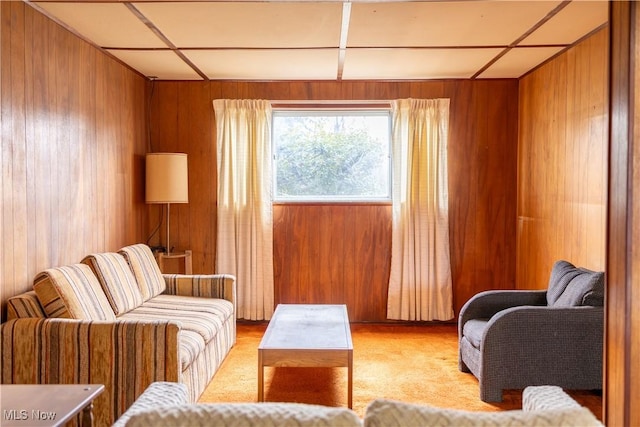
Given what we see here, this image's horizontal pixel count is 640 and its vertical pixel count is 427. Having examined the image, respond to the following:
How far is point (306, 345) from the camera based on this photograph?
3.02 meters

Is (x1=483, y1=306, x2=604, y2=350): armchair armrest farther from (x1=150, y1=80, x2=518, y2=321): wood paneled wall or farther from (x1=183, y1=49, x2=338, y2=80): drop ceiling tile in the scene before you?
(x1=183, y1=49, x2=338, y2=80): drop ceiling tile

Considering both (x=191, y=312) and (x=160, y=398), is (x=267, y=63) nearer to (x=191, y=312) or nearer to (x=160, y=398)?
(x=191, y=312)

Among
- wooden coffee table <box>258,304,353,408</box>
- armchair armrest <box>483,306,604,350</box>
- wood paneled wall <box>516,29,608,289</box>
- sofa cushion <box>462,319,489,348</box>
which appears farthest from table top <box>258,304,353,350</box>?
wood paneled wall <box>516,29,608,289</box>

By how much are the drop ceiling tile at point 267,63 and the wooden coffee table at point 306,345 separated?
205 centimetres

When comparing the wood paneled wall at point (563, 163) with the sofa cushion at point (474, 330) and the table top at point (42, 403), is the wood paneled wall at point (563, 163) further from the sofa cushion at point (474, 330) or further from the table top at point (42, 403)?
the table top at point (42, 403)

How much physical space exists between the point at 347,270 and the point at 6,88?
3.29 m

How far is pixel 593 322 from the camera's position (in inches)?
122

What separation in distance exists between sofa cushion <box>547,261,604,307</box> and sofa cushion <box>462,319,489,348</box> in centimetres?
49

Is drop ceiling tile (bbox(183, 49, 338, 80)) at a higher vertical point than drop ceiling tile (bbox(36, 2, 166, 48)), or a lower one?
higher

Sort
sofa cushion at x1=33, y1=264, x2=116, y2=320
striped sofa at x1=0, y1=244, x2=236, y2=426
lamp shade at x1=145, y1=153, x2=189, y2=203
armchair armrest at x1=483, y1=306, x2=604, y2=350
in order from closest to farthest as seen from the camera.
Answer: striped sofa at x1=0, y1=244, x2=236, y2=426, sofa cushion at x1=33, y1=264, x2=116, y2=320, armchair armrest at x1=483, y1=306, x2=604, y2=350, lamp shade at x1=145, y1=153, x2=189, y2=203

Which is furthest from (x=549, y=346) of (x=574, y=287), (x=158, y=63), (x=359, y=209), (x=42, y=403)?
(x=158, y=63)

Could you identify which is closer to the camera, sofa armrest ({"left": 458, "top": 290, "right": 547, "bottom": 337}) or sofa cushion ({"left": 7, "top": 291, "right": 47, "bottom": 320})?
sofa cushion ({"left": 7, "top": 291, "right": 47, "bottom": 320})

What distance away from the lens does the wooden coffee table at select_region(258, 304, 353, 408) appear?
116 inches

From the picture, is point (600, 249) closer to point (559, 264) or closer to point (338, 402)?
point (559, 264)
